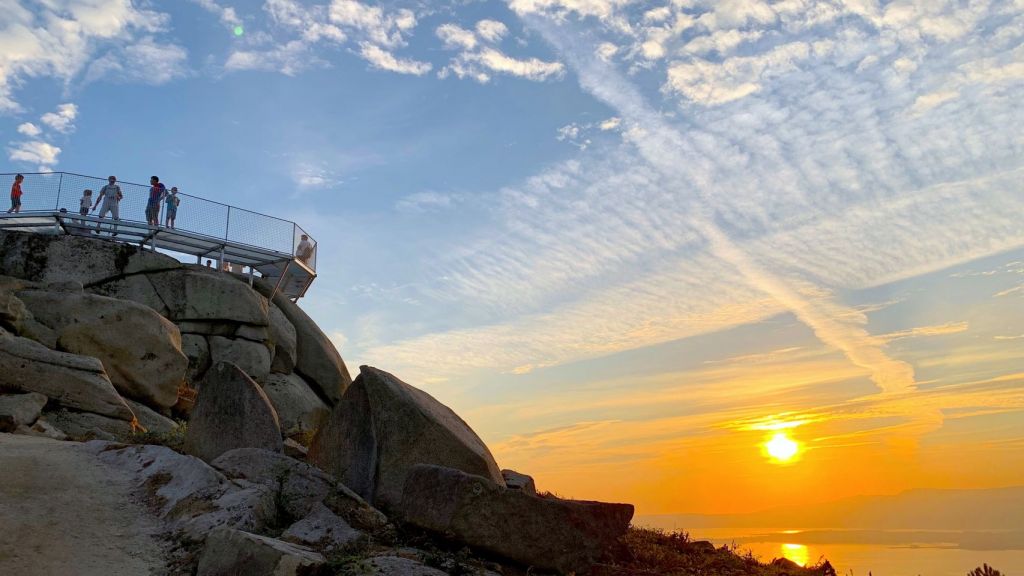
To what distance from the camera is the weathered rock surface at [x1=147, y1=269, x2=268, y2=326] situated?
30.8 meters

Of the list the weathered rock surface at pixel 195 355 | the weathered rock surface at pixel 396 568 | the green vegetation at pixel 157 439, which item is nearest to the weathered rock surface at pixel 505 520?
the weathered rock surface at pixel 396 568

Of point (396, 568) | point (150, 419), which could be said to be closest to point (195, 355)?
point (150, 419)

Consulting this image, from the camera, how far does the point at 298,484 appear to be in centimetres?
1298

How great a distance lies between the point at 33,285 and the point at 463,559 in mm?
22157

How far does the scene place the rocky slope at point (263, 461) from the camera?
1123cm

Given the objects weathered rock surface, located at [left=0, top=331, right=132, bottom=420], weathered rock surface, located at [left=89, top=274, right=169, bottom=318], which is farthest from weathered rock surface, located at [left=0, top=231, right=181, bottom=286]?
weathered rock surface, located at [left=0, top=331, right=132, bottom=420]

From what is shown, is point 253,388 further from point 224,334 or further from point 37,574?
point 224,334

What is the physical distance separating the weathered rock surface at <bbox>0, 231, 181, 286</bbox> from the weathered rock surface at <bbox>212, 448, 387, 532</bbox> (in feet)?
61.5

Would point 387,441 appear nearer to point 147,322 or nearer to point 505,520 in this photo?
point 505,520

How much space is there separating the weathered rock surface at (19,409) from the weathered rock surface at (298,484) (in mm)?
7578

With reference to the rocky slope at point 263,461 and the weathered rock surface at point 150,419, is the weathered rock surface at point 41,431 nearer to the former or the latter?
the rocky slope at point 263,461

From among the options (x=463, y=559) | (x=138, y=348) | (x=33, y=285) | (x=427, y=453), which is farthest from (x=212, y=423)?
(x=33, y=285)

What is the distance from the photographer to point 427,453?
534 inches

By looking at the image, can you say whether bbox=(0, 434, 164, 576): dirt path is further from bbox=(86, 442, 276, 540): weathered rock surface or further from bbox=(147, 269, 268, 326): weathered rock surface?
bbox=(147, 269, 268, 326): weathered rock surface
